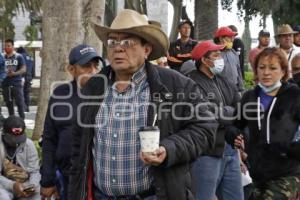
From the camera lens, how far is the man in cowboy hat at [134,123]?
4.15 metres

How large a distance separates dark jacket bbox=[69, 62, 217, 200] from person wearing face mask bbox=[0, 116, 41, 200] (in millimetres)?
2513

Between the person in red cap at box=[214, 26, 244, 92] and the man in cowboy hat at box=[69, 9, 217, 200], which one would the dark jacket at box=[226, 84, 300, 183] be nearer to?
the man in cowboy hat at box=[69, 9, 217, 200]

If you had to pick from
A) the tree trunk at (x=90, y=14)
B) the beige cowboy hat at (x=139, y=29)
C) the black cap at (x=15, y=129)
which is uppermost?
the tree trunk at (x=90, y=14)

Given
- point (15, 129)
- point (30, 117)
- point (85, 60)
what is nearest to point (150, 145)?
point (85, 60)

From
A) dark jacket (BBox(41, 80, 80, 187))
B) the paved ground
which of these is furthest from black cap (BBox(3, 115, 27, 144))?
the paved ground

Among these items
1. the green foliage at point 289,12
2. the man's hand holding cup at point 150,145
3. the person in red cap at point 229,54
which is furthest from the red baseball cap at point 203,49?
the green foliage at point 289,12

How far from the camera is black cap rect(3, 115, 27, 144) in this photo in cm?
690

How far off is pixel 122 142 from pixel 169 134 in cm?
29

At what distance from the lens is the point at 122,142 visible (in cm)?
422

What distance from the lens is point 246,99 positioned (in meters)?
5.79

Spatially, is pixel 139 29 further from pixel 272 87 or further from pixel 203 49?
pixel 203 49

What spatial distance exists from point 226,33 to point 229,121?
391 centimetres

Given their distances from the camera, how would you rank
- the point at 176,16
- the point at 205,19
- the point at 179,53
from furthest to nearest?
the point at 176,16
the point at 205,19
the point at 179,53

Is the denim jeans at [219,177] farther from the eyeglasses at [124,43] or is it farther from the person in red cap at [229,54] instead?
the person in red cap at [229,54]
